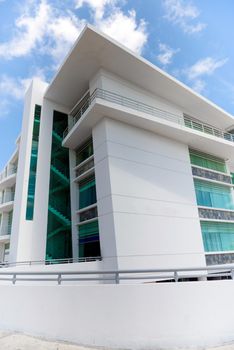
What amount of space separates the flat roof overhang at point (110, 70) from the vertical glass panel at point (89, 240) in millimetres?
10955

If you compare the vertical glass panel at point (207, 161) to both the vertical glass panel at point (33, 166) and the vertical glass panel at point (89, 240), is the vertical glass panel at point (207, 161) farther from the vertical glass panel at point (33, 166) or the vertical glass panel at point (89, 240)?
the vertical glass panel at point (33, 166)

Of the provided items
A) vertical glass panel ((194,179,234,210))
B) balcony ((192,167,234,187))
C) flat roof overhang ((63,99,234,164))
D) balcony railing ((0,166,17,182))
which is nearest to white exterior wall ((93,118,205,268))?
flat roof overhang ((63,99,234,164))

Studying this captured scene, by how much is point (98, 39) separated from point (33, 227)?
13.0 m

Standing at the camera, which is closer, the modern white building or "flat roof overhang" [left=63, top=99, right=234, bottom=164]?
the modern white building

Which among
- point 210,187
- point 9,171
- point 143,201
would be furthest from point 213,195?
point 9,171

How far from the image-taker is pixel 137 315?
4828 millimetres

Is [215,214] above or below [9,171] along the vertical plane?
below

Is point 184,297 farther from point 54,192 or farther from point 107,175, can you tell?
point 54,192

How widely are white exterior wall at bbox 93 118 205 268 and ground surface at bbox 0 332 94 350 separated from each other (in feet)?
23.7

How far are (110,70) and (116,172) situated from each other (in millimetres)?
7941

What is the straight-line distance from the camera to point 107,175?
1368 cm

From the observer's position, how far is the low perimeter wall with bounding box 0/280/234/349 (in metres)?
4.77

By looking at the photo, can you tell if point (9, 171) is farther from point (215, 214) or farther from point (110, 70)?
point (215, 214)

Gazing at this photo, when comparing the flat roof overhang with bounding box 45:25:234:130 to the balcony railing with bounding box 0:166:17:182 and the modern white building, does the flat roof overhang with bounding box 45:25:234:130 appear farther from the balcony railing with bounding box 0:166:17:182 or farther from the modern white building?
the balcony railing with bounding box 0:166:17:182
